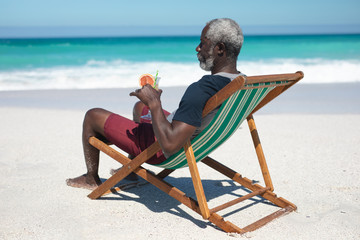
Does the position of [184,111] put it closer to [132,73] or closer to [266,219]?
[266,219]

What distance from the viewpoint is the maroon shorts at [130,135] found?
3.02 metres

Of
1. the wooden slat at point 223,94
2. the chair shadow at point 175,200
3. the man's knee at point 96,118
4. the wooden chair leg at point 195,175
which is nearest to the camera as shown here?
the wooden slat at point 223,94

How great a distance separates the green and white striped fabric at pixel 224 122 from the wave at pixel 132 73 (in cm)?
1010

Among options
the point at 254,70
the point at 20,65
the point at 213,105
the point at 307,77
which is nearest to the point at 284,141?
the point at 213,105

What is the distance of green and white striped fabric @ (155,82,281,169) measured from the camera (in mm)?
2579

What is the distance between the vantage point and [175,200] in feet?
11.6

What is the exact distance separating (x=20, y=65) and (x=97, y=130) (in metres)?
18.7

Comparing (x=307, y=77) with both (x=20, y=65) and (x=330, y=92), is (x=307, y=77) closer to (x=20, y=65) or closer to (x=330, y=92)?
(x=330, y=92)

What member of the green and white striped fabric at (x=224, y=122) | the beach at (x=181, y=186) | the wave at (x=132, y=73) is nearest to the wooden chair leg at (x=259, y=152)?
the beach at (x=181, y=186)

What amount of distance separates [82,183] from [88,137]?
622 millimetres

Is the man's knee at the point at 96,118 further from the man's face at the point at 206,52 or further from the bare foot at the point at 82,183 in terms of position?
the man's face at the point at 206,52

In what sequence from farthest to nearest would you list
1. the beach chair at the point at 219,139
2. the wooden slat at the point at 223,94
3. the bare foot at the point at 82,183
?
1. the bare foot at the point at 82,183
2. the beach chair at the point at 219,139
3. the wooden slat at the point at 223,94

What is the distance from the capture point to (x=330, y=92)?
1051 centimetres

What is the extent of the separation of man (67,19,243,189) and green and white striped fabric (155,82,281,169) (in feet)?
0.19
